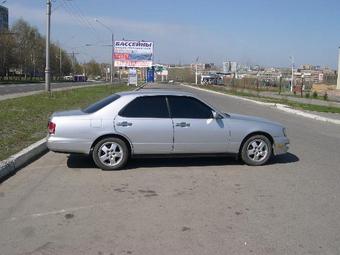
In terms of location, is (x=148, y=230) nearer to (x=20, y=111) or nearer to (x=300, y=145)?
(x=300, y=145)

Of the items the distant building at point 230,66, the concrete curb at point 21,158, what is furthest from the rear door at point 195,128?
the distant building at point 230,66

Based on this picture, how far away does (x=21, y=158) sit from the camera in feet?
29.7

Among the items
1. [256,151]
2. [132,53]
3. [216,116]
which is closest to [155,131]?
[216,116]

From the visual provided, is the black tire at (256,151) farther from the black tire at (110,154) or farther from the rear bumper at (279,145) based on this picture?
the black tire at (110,154)

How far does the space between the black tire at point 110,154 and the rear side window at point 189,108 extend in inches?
45.1

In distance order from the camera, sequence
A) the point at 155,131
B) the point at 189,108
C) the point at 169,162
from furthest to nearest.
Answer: the point at 169,162 → the point at 189,108 → the point at 155,131

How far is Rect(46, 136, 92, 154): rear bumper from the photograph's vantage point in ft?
28.3

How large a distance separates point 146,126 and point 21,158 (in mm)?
2353

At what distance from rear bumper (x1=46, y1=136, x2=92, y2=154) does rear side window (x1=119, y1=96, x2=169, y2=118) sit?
2.74 feet

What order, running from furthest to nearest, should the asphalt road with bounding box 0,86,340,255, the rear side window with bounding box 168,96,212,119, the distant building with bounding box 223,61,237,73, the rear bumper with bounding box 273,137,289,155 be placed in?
the distant building with bounding box 223,61,237,73
the rear bumper with bounding box 273,137,289,155
the rear side window with bounding box 168,96,212,119
the asphalt road with bounding box 0,86,340,255

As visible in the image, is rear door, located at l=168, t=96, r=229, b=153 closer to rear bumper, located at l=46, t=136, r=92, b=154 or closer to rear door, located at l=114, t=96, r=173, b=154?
rear door, located at l=114, t=96, r=173, b=154

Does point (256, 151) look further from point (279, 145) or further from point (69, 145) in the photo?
point (69, 145)

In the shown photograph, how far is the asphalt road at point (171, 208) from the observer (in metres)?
5.00

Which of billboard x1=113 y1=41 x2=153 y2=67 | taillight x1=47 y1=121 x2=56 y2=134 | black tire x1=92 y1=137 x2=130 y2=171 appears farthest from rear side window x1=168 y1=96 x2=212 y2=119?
billboard x1=113 y1=41 x2=153 y2=67
